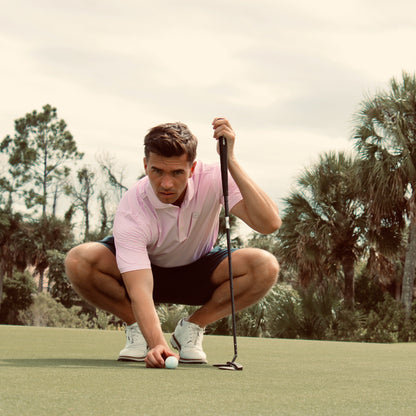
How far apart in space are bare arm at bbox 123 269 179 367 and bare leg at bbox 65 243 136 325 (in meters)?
0.57

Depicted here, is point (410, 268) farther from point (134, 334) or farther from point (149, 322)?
point (149, 322)

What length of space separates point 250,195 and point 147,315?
83 centimetres

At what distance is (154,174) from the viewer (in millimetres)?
3350

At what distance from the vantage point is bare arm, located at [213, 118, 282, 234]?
3.40 meters

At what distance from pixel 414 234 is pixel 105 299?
12.4 metres

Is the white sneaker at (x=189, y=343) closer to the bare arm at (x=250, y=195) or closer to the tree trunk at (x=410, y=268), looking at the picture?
the bare arm at (x=250, y=195)

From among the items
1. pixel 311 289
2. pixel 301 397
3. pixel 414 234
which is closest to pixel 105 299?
pixel 301 397

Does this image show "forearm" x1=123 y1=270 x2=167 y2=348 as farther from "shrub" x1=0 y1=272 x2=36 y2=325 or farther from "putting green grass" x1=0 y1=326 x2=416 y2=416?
"shrub" x1=0 y1=272 x2=36 y2=325

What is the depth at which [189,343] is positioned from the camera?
145 inches

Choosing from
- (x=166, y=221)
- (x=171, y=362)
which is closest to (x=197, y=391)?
(x=171, y=362)

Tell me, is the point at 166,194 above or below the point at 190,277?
above

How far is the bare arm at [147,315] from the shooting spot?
9.99 feet

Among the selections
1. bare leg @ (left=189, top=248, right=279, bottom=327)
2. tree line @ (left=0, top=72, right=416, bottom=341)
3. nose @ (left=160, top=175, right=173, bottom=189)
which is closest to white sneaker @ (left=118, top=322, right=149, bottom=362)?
bare leg @ (left=189, top=248, right=279, bottom=327)

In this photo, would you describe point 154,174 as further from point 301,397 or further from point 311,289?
point 311,289
